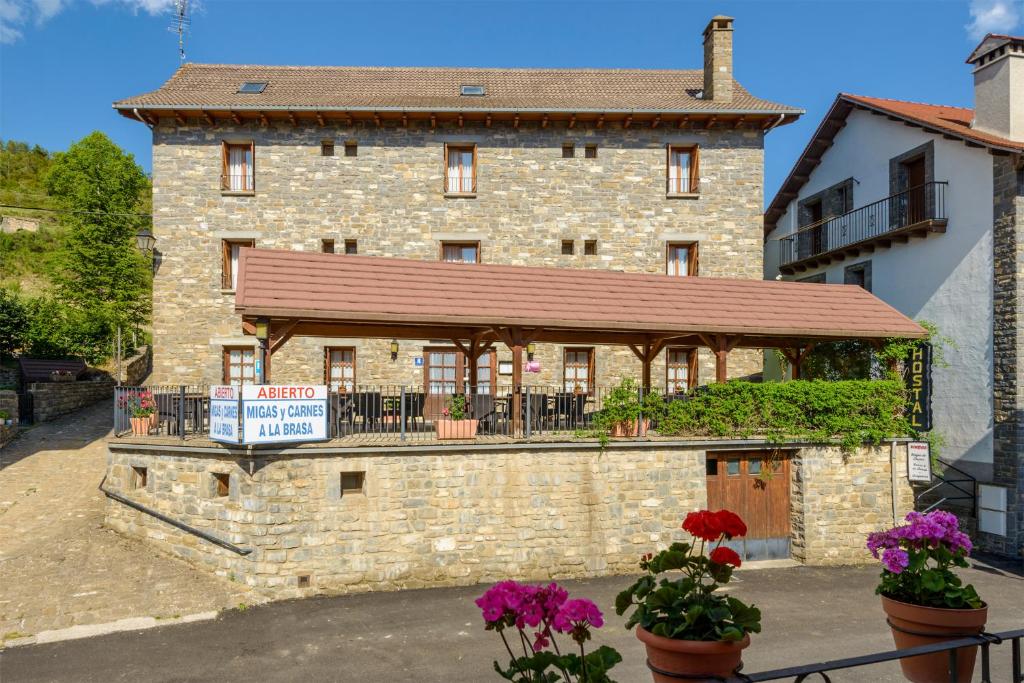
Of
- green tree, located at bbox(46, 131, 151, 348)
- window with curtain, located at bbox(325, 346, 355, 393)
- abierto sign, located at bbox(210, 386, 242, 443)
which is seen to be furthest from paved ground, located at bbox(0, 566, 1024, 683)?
green tree, located at bbox(46, 131, 151, 348)

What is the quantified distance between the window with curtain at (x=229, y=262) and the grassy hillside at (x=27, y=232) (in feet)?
50.2

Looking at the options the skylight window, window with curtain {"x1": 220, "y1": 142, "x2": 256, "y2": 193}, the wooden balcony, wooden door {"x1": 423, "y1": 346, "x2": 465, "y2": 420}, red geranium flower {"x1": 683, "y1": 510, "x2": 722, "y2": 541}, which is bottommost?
red geranium flower {"x1": 683, "y1": 510, "x2": 722, "y2": 541}

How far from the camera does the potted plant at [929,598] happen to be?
13.0 feet

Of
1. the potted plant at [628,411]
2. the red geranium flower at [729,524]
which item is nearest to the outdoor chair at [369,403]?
the potted plant at [628,411]

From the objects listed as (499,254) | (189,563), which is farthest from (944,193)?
(189,563)

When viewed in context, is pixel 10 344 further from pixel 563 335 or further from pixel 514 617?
pixel 514 617

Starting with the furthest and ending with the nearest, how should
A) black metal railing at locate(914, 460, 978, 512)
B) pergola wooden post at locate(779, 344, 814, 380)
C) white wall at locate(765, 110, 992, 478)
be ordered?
pergola wooden post at locate(779, 344, 814, 380), black metal railing at locate(914, 460, 978, 512), white wall at locate(765, 110, 992, 478)

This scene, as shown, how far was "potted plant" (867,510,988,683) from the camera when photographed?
157 inches

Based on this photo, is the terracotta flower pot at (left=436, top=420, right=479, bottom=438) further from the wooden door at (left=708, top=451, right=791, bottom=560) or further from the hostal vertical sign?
the hostal vertical sign

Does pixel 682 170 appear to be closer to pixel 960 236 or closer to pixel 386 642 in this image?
pixel 960 236

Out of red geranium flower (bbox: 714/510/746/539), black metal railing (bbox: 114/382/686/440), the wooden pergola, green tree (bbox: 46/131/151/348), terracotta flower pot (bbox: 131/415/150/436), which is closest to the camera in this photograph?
red geranium flower (bbox: 714/510/746/539)

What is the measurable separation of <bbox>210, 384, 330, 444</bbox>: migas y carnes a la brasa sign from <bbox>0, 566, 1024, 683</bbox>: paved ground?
253 centimetres

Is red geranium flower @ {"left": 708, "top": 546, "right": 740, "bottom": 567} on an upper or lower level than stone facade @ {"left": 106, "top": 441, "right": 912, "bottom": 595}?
upper

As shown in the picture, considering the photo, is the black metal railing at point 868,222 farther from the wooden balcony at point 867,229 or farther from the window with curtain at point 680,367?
the window with curtain at point 680,367
